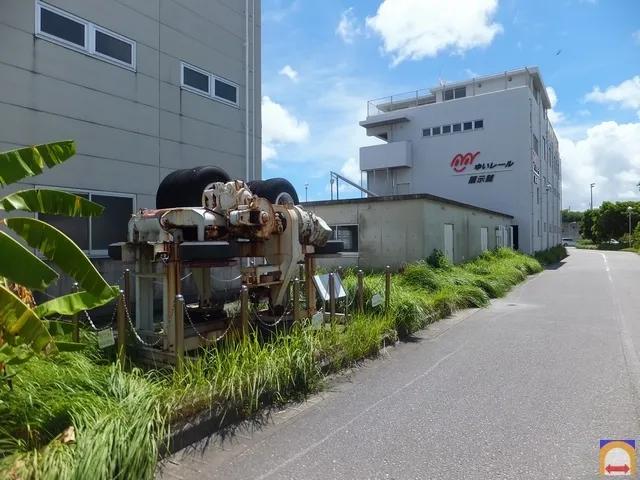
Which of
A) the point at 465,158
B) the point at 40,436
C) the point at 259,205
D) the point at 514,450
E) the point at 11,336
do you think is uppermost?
the point at 465,158

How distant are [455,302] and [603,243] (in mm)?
68516

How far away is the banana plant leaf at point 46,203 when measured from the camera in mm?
3994

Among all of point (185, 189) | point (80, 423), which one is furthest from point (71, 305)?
point (185, 189)

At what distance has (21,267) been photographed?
3469mm

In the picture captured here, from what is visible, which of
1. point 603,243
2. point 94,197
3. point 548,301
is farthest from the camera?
point 603,243

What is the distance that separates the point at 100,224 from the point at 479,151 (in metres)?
29.5

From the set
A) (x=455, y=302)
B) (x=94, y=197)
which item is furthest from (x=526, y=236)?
(x=94, y=197)

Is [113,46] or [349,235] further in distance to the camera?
[349,235]

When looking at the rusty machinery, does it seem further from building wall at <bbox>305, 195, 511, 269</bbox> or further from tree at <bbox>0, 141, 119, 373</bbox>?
building wall at <bbox>305, 195, 511, 269</bbox>

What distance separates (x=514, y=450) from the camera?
4.09 m

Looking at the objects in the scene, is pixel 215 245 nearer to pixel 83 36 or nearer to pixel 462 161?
pixel 83 36

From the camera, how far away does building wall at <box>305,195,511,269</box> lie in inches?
614

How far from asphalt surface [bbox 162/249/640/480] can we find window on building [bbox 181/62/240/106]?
8.03 meters

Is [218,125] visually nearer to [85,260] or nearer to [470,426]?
[85,260]
